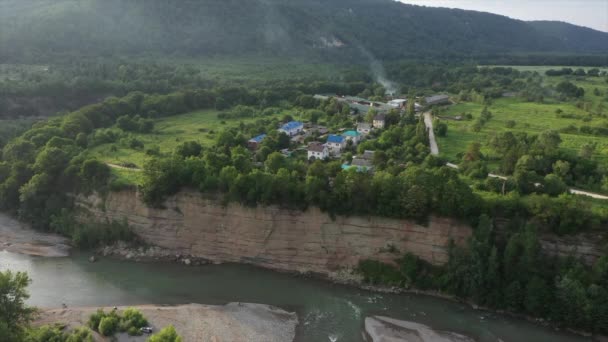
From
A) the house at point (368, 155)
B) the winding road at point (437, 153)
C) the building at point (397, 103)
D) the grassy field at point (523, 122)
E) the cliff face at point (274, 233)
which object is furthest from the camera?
the building at point (397, 103)

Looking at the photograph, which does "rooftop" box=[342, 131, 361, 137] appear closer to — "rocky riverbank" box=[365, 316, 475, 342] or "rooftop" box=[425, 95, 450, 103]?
"rooftop" box=[425, 95, 450, 103]

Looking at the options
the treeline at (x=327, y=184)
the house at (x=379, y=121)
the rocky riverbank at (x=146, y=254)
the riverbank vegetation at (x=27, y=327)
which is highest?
the house at (x=379, y=121)

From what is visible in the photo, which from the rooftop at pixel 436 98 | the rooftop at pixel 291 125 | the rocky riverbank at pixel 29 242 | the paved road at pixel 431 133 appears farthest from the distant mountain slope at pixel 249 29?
the paved road at pixel 431 133

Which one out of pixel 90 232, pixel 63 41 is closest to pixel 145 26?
pixel 63 41

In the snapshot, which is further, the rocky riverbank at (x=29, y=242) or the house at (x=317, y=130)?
the house at (x=317, y=130)

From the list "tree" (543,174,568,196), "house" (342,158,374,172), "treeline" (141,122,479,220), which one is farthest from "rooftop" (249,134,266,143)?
"tree" (543,174,568,196)

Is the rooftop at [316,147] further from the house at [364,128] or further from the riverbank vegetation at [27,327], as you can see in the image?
the riverbank vegetation at [27,327]

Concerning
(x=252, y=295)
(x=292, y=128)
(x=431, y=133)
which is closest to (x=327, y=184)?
(x=252, y=295)

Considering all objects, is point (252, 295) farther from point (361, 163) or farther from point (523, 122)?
point (523, 122)
